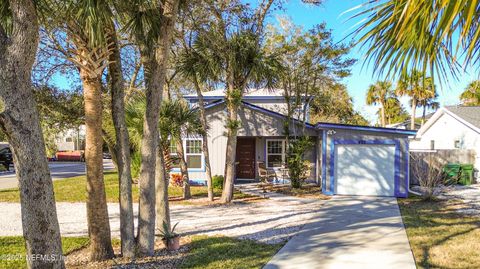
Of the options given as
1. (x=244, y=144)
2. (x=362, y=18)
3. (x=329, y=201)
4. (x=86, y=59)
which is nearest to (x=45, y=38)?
(x=86, y=59)

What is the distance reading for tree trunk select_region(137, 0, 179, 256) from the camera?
632 centimetres

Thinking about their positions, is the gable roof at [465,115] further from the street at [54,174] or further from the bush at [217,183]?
the street at [54,174]

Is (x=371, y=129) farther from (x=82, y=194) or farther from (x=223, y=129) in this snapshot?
(x=82, y=194)

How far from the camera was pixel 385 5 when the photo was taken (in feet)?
7.62

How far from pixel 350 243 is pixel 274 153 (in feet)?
37.5

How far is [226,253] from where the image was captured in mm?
6695

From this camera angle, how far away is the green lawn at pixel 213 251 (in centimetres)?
609

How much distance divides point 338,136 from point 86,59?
10566 millimetres

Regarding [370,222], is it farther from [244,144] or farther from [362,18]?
[244,144]

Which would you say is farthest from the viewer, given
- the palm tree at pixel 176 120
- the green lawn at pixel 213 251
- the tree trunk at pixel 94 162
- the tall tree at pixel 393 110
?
the tall tree at pixel 393 110

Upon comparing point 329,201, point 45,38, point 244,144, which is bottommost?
point 329,201

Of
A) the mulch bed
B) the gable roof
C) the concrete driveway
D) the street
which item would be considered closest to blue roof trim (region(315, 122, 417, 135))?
the concrete driveway

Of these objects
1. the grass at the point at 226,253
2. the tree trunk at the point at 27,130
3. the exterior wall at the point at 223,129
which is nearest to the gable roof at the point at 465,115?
the exterior wall at the point at 223,129

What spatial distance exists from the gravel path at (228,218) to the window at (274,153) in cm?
516
